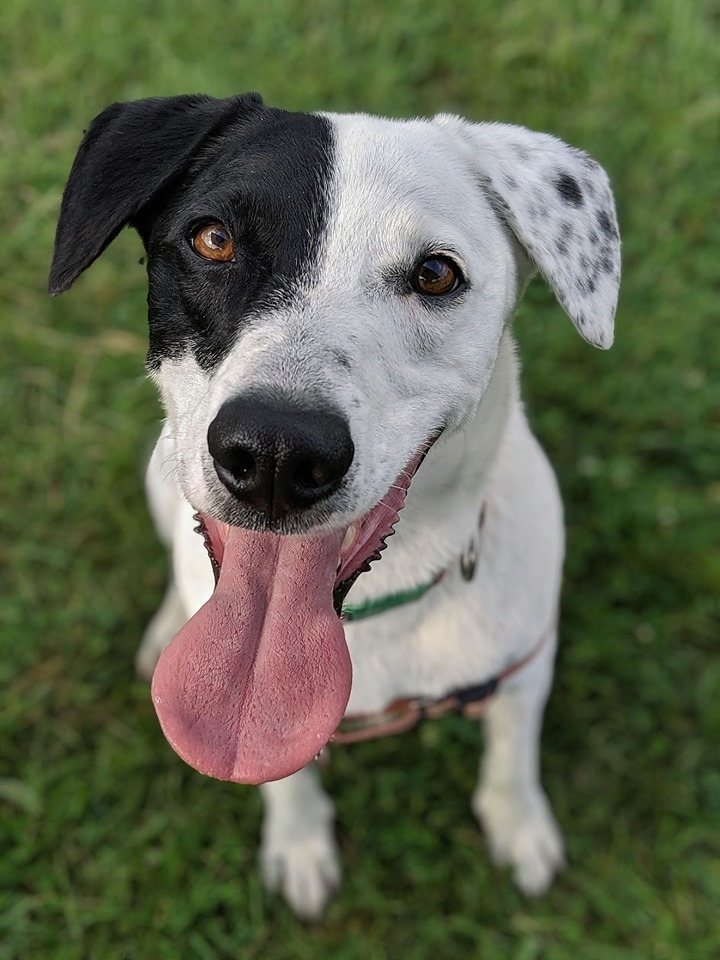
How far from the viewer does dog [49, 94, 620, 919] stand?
1788mm

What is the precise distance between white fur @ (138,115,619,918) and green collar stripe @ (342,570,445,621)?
0.13ft

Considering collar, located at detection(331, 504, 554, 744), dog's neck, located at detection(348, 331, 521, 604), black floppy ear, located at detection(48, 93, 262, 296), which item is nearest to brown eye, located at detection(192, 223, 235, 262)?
black floppy ear, located at detection(48, 93, 262, 296)

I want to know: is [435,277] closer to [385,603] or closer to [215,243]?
[215,243]

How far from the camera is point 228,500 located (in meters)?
1.79

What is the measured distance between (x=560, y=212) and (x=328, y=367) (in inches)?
30.5

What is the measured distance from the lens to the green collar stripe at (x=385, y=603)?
92.8 inches

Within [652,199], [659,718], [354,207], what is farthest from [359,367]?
[652,199]

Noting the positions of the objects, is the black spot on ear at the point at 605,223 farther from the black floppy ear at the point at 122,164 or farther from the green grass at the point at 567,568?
the green grass at the point at 567,568

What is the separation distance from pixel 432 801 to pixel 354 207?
7.63 feet

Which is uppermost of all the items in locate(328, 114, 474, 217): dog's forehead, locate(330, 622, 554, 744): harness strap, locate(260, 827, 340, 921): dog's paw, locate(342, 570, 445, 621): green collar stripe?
locate(328, 114, 474, 217): dog's forehead

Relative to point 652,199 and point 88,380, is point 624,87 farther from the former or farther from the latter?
A: point 88,380

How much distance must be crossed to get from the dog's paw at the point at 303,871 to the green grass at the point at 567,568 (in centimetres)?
7

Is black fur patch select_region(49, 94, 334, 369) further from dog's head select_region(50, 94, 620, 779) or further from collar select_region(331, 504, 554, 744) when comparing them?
collar select_region(331, 504, 554, 744)

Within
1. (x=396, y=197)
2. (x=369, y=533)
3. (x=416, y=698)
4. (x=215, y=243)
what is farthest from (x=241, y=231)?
(x=416, y=698)
